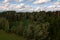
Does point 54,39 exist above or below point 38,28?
below

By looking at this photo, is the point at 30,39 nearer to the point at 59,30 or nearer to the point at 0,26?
the point at 59,30

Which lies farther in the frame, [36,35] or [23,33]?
[23,33]

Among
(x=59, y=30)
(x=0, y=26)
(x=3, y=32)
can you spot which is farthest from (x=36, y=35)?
(x=0, y=26)

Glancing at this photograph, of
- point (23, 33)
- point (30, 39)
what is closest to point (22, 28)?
point (23, 33)

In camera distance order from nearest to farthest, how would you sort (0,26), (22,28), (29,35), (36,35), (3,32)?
(36,35) < (29,35) < (22,28) < (3,32) < (0,26)

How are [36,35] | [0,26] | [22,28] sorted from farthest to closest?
[0,26], [22,28], [36,35]

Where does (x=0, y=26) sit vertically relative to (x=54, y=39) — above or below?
above

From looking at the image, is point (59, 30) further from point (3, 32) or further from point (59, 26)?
point (3, 32)

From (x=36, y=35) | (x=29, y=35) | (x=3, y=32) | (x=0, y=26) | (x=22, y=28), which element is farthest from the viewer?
(x=0, y=26)

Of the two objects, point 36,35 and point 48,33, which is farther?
point 48,33
